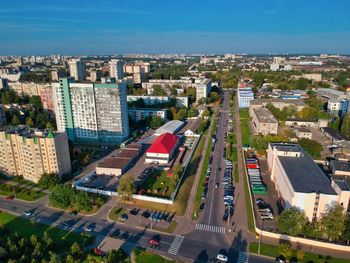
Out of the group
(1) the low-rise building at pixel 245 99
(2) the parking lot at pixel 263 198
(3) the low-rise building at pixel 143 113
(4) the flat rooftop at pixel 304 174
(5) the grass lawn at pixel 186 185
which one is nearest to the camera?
(4) the flat rooftop at pixel 304 174

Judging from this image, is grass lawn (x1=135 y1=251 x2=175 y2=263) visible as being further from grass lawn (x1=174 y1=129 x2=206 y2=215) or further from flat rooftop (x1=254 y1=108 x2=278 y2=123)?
flat rooftop (x1=254 y1=108 x2=278 y2=123)

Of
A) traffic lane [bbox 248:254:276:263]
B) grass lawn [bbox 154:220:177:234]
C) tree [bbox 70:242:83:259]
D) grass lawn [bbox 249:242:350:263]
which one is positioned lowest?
traffic lane [bbox 248:254:276:263]

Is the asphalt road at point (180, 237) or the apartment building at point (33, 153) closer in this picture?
the asphalt road at point (180, 237)

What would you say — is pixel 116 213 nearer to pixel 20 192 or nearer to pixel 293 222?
pixel 20 192

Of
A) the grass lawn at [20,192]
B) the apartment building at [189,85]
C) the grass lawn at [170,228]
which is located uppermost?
the apartment building at [189,85]

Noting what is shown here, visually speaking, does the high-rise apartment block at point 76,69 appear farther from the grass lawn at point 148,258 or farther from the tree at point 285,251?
the tree at point 285,251

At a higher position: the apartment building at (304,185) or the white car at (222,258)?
the apartment building at (304,185)

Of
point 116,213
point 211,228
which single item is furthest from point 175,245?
point 116,213

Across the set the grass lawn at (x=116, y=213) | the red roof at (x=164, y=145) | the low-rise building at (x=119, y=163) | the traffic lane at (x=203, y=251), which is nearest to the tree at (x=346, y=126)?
the red roof at (x=164, y=145)

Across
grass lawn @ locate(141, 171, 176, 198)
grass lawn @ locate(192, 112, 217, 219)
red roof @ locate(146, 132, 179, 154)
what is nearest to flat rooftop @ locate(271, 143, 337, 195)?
grass lawn @ locate(192, 112, 217, 219)
